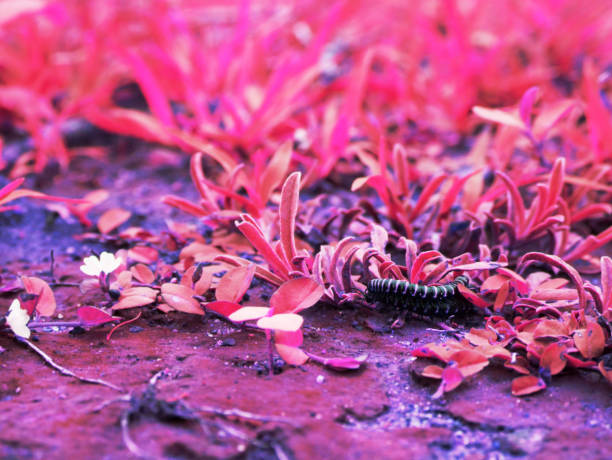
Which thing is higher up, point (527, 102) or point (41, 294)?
point (527, 102)

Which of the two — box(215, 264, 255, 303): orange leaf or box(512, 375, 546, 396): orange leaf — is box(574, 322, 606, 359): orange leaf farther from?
box(215, 264, 255, 303): orange leaf

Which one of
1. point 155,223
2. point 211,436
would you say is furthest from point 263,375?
point 155,223

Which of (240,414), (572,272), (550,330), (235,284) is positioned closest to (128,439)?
(240,414)

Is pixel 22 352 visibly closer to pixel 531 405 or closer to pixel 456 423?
pixel 456 423

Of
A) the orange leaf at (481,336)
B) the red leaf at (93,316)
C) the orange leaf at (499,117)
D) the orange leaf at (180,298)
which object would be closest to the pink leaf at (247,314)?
the orange leaf at (180,298)

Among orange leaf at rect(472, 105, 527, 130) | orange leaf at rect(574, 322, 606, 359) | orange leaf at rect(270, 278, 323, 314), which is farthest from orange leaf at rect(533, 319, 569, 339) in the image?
orange leaf at rect(472, 105, 527, 130)

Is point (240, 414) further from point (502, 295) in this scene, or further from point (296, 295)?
point (502, 295)
